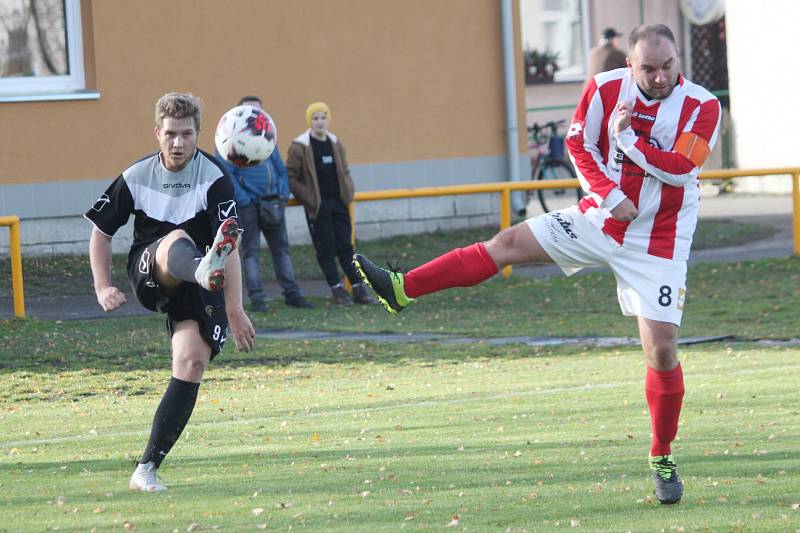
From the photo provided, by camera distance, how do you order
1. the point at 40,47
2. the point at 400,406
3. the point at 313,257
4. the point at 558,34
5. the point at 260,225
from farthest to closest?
the point at 558,34 < the point at 40,47 < the point at 313,257 < the point at 260,225 < the point at 400,406

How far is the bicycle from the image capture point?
82.2ft

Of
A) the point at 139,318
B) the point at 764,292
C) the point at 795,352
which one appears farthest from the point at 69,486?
the point at 764,292

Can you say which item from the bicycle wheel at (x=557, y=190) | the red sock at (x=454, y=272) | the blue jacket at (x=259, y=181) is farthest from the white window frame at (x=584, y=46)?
the red sock at (x=454, y=272)

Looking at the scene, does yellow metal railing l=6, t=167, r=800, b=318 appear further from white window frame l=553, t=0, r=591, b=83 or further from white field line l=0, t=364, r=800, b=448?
white window frame l=553, t=0, r=591, b=83

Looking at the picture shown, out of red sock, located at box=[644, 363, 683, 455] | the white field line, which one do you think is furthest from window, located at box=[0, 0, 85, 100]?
red sock, located at box=[644, 363, 683, 455]

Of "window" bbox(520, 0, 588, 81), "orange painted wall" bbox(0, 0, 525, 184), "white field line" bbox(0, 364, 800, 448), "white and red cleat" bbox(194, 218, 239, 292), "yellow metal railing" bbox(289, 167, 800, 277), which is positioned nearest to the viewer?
"white and red cleat" bbox(194, 218, 239, 292)

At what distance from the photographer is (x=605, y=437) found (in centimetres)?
855

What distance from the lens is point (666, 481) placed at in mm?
6719

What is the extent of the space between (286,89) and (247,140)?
11.0 meters

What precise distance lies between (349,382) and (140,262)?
4.60 meters

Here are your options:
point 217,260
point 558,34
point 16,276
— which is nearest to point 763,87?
point 558,34

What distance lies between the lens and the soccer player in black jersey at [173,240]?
708 centimetres

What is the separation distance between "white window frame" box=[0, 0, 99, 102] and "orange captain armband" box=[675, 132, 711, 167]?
13270 millimetres

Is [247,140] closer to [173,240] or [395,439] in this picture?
[395,439]
